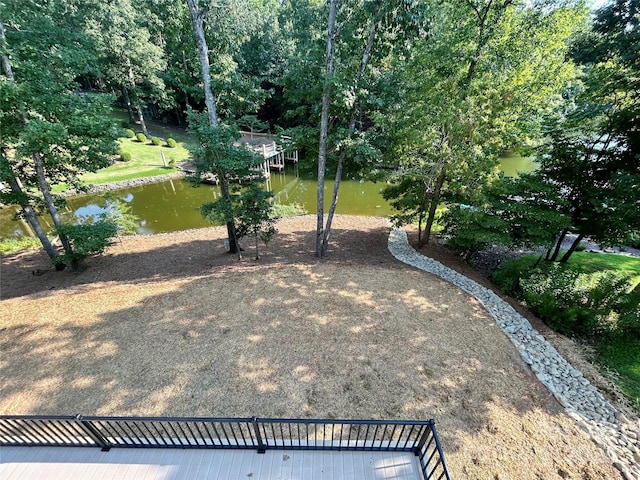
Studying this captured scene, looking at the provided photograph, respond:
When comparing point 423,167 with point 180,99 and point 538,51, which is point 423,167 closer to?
point 538,51

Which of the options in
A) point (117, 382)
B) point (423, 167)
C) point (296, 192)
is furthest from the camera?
point (296, 192)

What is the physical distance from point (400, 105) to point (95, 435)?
30.5 feet

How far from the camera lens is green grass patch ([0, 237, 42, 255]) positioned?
37.7 feet

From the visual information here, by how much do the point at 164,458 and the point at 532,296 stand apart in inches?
318

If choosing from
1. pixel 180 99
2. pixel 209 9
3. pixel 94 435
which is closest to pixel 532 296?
pixel 94 435

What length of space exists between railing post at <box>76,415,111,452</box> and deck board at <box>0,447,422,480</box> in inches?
2.9

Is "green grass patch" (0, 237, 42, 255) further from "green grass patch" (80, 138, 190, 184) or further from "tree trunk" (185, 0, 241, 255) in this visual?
"tree trunk" (185, 0, 241, 255)

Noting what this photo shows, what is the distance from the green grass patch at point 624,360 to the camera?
514cm

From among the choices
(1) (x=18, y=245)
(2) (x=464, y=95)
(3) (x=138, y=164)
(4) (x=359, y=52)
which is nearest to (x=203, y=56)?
(4) (x=359, y=52)

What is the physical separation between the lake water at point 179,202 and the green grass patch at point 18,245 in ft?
4.00

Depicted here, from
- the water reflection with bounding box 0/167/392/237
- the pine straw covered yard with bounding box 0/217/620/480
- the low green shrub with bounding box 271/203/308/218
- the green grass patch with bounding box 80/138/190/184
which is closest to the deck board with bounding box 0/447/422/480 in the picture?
the pine straw covered yard with bounding box 0/217/620/480

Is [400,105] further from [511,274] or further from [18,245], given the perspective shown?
[18,245]

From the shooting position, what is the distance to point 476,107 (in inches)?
302

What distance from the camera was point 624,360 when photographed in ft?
19.0
